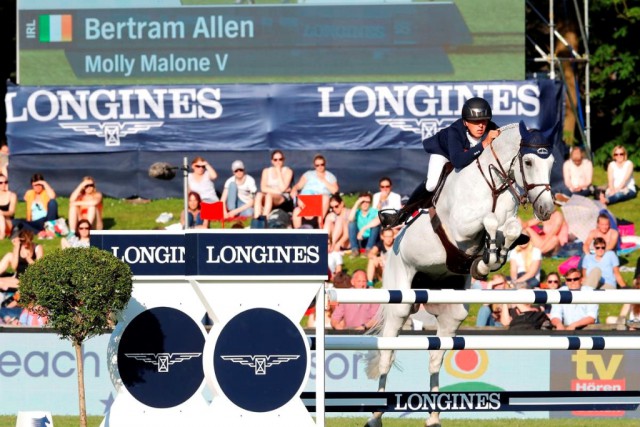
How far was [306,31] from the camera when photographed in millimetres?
17766

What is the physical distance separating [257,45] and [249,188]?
2.67 m

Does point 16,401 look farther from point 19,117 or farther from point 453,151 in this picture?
point 19,117

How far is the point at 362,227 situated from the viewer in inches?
600

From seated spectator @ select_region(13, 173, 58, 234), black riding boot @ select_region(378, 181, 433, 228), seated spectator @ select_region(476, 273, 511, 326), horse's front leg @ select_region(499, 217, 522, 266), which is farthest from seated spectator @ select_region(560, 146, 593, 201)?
horse's front leg @ select_region(499, 217, 522, 266)

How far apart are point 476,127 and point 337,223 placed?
21.0 ft

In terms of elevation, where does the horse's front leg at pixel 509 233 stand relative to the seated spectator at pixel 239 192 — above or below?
below

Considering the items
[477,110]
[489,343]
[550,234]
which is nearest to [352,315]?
[550,234]

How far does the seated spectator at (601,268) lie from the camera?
1327 centimetres

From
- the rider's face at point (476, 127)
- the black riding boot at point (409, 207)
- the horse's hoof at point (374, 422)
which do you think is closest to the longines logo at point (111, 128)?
the black riding boot at point (409, 207)

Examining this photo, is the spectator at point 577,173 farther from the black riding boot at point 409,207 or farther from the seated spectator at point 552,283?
the black riding boot at point 409,207

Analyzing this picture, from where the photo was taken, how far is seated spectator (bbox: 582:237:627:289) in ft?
43.5

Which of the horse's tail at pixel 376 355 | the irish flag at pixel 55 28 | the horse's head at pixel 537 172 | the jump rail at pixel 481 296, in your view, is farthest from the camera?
the irish flag at pixel 55 28

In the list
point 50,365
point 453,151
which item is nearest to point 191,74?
point 50,365

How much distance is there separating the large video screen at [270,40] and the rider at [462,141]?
8677 mm
